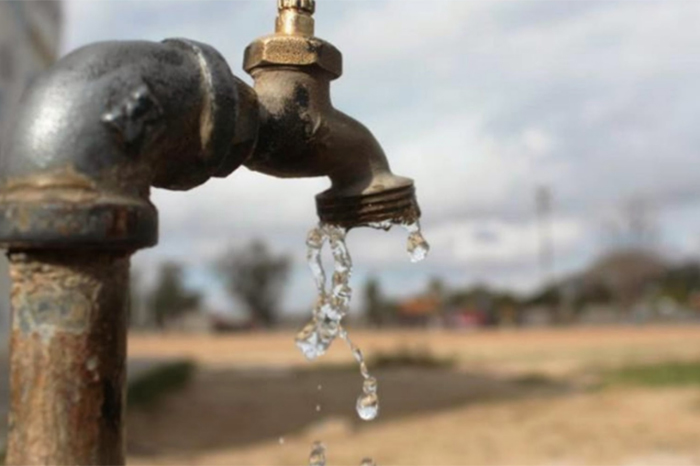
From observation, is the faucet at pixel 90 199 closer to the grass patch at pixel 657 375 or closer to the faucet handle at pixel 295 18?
the faucet handle at pixel 295 18

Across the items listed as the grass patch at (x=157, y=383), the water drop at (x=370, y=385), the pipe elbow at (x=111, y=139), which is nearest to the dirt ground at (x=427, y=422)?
the grass patch at (x=157, y=383)

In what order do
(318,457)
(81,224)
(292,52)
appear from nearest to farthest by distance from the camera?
(81,224) → (292,52) → (318,457)

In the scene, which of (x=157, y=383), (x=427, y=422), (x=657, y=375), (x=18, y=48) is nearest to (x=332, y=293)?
(x=427, y=422)

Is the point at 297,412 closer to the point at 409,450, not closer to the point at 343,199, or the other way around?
the point at 409,450

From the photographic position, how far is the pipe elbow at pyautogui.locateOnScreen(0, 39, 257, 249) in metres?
0.91

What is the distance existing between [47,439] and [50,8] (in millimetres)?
15812

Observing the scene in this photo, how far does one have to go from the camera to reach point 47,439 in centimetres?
91

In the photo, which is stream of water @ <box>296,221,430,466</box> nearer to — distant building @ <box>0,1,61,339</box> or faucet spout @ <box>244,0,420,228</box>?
faucet spout @ <box>244,0,420,228</box>

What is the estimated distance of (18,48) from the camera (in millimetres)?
13109

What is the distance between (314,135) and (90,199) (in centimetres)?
41

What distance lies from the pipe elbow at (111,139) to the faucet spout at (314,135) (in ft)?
0.47

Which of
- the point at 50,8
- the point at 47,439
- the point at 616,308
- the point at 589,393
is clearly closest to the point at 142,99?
the point at 47,439

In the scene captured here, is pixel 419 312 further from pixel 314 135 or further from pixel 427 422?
pixel 314 135

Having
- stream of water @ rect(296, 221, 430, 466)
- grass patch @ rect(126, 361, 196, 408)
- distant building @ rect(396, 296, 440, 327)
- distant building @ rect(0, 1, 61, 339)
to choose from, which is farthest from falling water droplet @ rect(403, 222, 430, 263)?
distant building @ rect(396, 296, 440, 327)
